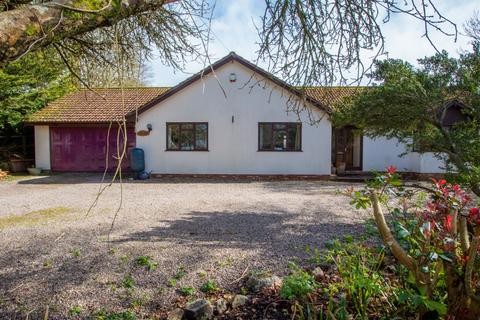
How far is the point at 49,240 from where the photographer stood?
5605mm

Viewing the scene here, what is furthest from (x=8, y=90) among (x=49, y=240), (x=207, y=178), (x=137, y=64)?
(x=137, y=64)

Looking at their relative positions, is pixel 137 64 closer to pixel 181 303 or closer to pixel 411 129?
pixel 181 303

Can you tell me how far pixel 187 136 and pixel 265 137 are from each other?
3387 millimetres

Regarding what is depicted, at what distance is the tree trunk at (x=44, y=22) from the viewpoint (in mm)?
1964

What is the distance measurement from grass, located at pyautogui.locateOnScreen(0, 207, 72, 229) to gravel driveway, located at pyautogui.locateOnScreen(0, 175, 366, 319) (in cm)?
2

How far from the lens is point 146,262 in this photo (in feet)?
14.6

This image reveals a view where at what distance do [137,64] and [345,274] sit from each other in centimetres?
363

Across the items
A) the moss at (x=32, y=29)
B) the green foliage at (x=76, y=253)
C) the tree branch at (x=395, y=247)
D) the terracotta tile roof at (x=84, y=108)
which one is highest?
the terracotta tile roof at (x=84, y=108)

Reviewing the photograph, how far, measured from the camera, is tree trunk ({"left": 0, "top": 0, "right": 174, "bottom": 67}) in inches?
77.3

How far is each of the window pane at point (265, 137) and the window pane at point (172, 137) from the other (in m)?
3.69

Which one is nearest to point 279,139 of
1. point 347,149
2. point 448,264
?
point 347,149

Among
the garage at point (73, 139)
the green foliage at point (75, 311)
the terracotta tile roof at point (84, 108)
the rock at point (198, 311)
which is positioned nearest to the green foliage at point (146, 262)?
the green foliage at point (75, 311)

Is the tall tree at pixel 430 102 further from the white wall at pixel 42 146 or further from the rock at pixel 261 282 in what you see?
the white wall at pixel 42 146

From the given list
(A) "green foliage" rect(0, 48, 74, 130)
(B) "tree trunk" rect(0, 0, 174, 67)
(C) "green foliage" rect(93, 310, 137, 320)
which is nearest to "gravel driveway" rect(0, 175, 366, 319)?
(C) "green foliage" rect(93, 310, 137, 320)
